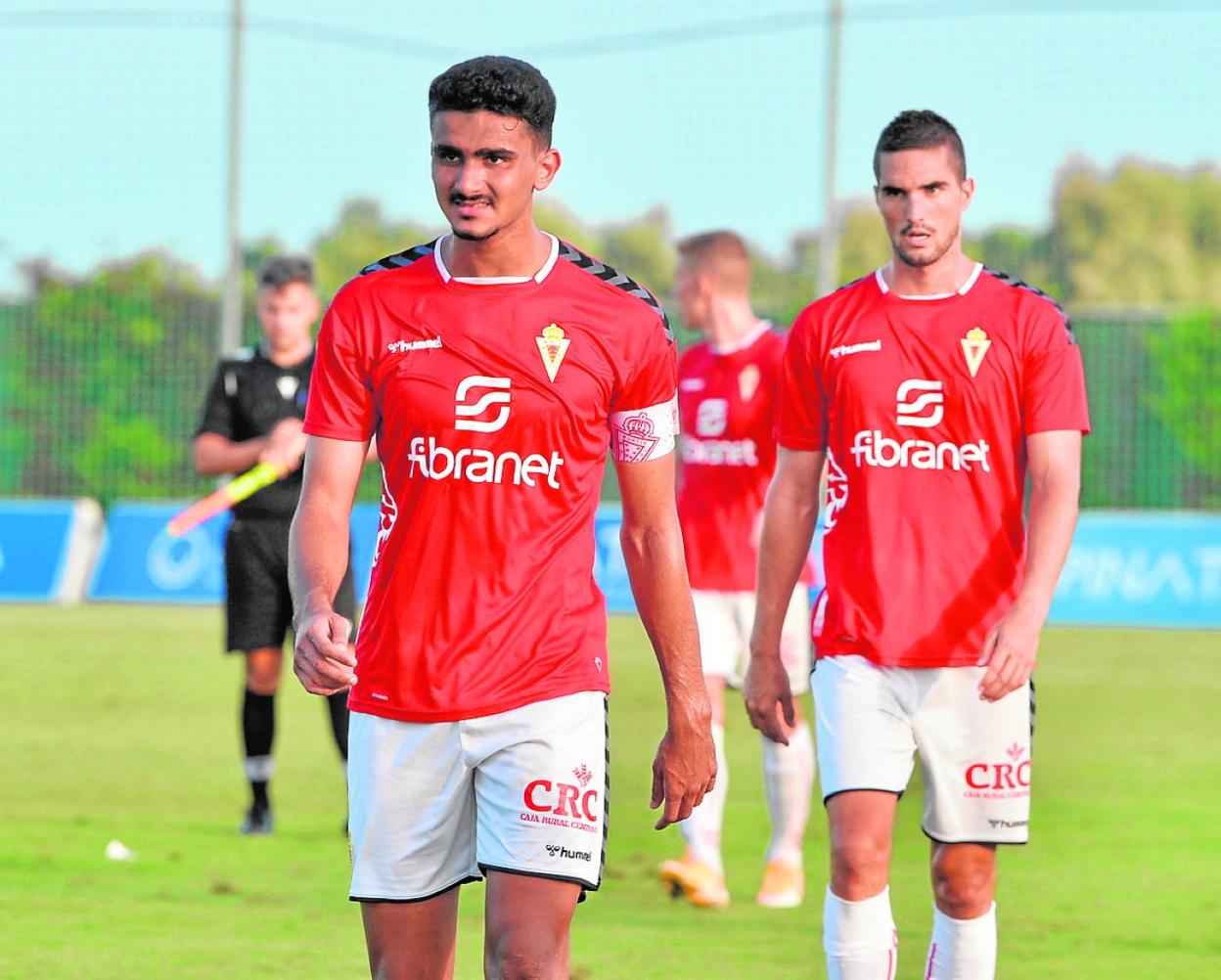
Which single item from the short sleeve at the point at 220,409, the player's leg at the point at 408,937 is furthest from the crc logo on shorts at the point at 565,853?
the short sleeve at the point at 220,409

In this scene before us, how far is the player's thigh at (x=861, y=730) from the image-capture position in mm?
5457

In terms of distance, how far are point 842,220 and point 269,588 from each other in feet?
35.5

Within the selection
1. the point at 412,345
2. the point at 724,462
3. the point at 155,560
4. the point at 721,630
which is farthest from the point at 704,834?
the point at 155,560

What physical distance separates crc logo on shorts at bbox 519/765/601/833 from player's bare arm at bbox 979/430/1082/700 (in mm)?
1282

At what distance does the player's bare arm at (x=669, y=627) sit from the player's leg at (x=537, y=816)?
17 centimetres

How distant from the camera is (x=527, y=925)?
4309 mm

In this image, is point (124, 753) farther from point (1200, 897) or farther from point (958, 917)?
point (958, 917)

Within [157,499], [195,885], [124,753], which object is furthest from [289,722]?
[157,499]

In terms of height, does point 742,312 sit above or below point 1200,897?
above

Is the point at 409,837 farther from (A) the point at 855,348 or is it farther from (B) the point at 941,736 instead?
(A) the point at 855,348

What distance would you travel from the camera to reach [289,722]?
43.0 feet

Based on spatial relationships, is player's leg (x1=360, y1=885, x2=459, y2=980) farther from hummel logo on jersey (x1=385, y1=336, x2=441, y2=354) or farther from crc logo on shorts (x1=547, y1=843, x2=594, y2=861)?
hummel logo on jersey (x1=385, y1=336, x2=441, y2=354)

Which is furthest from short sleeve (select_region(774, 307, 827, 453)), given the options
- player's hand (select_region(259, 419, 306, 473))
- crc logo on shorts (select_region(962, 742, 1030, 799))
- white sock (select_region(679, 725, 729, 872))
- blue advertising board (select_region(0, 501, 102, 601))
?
blue advertising board (select_region(0, 501, 102, 601))

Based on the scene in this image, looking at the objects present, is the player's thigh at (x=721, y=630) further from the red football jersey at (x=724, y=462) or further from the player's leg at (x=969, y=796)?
the player's leg at (x=969, y=796)
